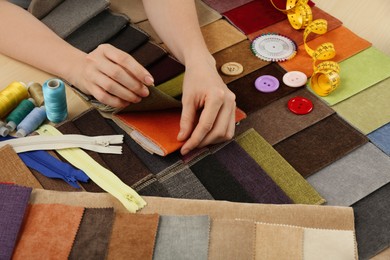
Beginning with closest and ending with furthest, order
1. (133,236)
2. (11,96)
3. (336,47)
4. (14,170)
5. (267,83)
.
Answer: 1. (133,236)
2. (14,170)
3. (11,96)
4. (267,83)
5. (336,47)

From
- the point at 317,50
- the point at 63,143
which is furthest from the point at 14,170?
the point at 317,50

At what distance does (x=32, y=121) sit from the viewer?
1056mm

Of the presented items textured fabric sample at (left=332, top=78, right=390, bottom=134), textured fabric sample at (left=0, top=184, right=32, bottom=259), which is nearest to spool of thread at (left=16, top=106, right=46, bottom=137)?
textured fabric sample at (left=0, top=184, right=32, bottom=259)

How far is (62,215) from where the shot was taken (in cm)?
88

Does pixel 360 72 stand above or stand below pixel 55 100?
below

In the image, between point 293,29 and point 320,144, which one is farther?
point 293,29

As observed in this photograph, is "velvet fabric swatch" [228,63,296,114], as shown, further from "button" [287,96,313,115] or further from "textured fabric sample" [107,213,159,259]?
"textured fabric sample" [107,213,159,259]

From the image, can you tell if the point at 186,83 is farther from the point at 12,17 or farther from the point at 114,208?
the point at 12,17

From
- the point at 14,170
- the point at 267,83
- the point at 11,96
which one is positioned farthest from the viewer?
the point at 267,83

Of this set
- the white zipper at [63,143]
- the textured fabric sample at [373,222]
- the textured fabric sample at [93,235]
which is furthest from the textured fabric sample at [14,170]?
the textured fabric sample at [373,222]

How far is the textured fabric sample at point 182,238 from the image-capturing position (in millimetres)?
840

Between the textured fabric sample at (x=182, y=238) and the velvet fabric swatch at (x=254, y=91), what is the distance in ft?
1.13

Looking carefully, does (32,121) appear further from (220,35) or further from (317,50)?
(317,50)

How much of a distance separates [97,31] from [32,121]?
33 centimetres
